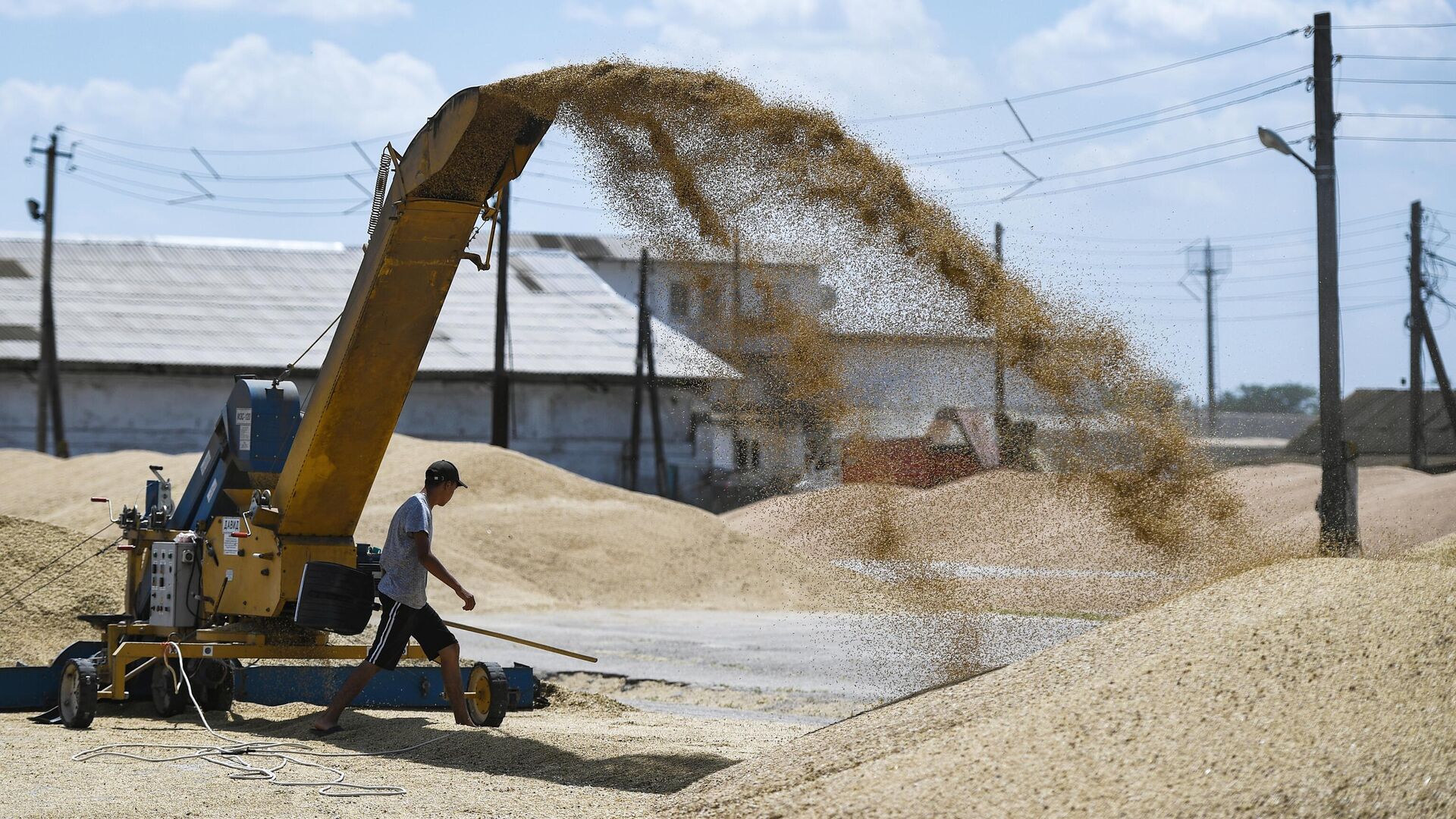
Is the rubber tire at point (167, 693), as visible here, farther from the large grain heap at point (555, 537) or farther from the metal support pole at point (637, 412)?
the metal support pole at point (637, 412)

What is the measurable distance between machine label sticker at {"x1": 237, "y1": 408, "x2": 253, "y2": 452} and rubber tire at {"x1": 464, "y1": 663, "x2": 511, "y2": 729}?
2048 mm

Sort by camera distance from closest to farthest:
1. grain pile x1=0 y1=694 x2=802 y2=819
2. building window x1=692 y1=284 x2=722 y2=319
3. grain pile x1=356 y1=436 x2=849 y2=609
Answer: grain pile x1=0 y1=694 x2=802 y2=819 → building window x1=692 y1=284 x2=722 y2=319 → grain pile x1=356 y1=436 x2=849 y2=609

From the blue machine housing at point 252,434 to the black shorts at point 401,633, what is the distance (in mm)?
1529

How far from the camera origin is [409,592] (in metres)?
7.69

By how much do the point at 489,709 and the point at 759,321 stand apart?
2775 mm

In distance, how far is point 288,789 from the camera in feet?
20.5

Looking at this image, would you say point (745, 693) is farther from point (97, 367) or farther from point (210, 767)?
point (97, 367)

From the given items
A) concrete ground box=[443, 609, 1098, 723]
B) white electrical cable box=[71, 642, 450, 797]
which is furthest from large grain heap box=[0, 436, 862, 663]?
white electrical cable box=[71, 642, 450, 797]

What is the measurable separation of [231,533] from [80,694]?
1.22 metres

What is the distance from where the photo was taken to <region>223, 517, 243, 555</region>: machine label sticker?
8.41 meters

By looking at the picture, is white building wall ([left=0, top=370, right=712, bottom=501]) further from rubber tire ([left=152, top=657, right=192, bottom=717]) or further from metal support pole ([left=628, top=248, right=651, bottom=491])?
rubber tire ([left=152, top=657, right=192, bottom=717])

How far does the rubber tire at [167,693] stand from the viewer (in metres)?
8.57

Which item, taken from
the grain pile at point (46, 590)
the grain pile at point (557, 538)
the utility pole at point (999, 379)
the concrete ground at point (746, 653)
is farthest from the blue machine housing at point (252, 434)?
the grain pile at point (557, 538)

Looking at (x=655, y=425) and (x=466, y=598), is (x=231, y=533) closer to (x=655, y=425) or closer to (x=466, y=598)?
(x=466, y=598)
